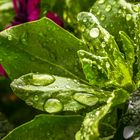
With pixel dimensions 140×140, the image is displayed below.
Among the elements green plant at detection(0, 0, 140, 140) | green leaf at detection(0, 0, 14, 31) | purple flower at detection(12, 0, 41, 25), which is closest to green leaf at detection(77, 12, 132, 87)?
green plant at detection(0, 0, 140, 140)

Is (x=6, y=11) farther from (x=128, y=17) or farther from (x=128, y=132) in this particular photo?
(x=128, y=132)

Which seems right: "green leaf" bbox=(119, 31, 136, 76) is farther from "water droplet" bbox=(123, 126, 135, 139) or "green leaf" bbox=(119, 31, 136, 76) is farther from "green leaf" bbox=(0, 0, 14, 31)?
"green leaf" bbox=(0, 0, 14, 31)

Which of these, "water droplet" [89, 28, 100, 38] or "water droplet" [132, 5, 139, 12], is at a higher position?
"water droplet" [132, 5, 139, 12]

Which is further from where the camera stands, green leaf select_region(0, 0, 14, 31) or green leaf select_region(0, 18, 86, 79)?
green leaf select_region(0, 0, 14, 31)

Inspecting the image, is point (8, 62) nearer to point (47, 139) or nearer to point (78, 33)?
point (47, 139)

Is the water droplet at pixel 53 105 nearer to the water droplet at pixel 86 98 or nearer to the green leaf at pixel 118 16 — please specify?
the water droplet at pixel 86 98

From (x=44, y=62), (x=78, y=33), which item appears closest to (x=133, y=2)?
(x=44, y=62)

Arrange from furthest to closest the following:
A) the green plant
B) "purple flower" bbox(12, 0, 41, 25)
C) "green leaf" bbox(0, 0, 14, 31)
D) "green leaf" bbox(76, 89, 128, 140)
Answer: "green leaf" bbox(0, 0, 14, 31), "purple flower" bbox(12, 0, 41, 25), the green plant, "green leaf" bbox(76, 89, 128, 140)
